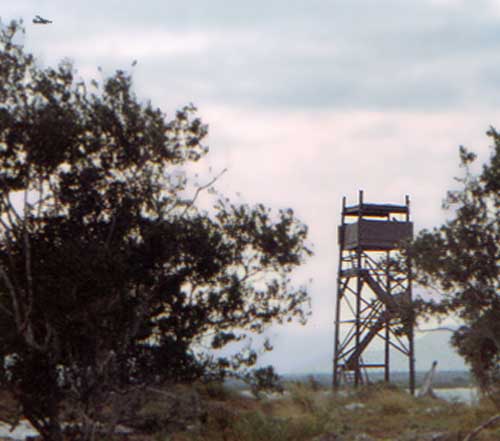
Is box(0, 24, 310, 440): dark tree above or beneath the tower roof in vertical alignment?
beneath

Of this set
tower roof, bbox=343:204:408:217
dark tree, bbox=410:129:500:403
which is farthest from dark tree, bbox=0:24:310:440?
tower roof, bbox=343:204:408:217

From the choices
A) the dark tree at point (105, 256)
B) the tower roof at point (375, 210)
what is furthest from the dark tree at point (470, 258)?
the tower roof at point (375, 210)

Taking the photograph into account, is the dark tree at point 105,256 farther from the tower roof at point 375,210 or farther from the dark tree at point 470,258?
the tower roof at point 375,210

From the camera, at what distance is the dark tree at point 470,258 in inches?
816

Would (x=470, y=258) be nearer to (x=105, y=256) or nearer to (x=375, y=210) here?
(x=105, y=256)

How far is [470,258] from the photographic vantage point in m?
20.8

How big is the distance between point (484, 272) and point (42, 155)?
9047 millimetres

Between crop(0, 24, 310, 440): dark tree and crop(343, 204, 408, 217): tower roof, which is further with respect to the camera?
crop(343, 204, 408, 217): tower roof

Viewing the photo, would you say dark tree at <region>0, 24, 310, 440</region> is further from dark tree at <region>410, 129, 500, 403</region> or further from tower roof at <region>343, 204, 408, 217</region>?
tower roof at <region>343, 204, 408, 217</region>

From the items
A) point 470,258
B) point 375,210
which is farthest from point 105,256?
point 375,210

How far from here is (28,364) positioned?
17266 mm

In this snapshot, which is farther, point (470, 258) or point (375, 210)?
point (375, 210)

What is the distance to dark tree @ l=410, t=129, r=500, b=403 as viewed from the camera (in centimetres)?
2072

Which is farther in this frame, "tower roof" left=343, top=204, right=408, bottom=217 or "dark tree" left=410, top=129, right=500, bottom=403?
"tower roof" left=343, top=204, right=408, bottom=217
